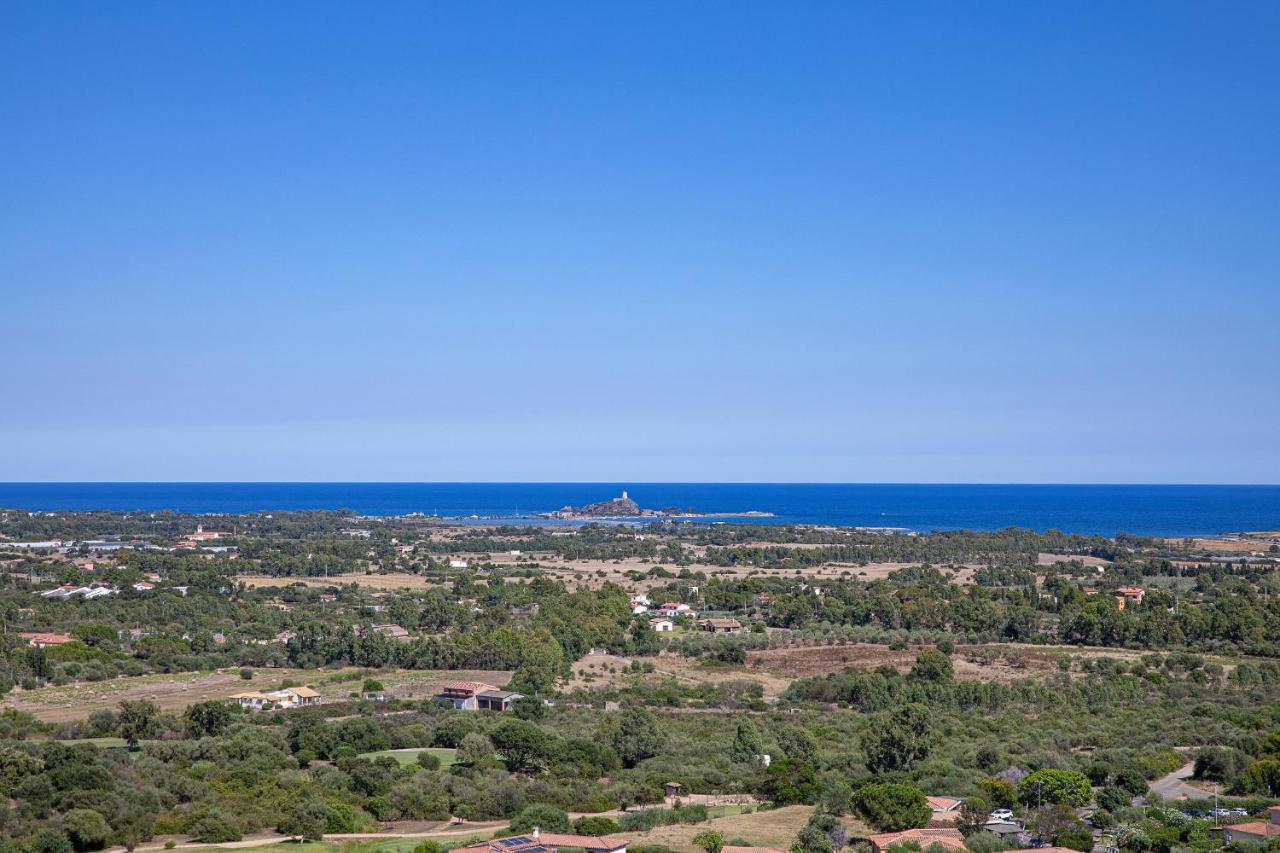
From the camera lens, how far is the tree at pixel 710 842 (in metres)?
23.3

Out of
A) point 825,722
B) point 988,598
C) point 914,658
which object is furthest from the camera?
point 988,598

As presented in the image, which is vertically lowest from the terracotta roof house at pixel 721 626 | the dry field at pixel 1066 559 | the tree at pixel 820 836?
the terracotta roof house at pixel 721 626

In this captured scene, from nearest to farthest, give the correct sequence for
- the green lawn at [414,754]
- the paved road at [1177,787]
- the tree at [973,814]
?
the tree at [973,814], the paved road at [1177,787], the green lawn at [414,754]

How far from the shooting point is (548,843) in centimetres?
2320

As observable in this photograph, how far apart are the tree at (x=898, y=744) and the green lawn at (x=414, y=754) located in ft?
39.1

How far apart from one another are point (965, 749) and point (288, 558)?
236 ft

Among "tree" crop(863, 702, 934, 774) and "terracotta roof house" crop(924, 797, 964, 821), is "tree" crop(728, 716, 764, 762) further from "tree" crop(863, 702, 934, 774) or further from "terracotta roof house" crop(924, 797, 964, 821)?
"terracotta roof house" crop(924, 797, 964, 821)

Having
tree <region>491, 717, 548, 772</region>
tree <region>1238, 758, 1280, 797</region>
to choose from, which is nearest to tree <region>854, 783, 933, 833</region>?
tree <region>1238, 758, 1280, 797</region>

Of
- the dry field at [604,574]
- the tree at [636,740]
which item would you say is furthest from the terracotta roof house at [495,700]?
the dry field at [604,574]

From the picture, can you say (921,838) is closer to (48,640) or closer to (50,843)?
(50,843)

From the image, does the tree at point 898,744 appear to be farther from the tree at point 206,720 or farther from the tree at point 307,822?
the tree at point 206,720

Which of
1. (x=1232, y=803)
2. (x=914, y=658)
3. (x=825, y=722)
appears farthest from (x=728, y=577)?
(x=1232, y=803)

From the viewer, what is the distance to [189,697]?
4375 cm

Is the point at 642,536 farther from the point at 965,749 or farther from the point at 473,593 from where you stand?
the point at 965,749
